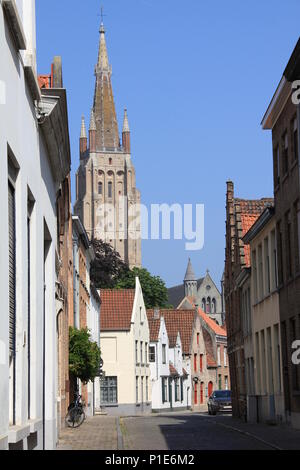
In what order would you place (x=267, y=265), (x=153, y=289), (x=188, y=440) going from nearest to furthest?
(x=188, y=440)
(x=267, y=265)
(x=153, y=289)

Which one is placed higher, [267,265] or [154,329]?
[154,329]

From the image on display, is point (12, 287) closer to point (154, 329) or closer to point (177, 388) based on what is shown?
point (154, 329)

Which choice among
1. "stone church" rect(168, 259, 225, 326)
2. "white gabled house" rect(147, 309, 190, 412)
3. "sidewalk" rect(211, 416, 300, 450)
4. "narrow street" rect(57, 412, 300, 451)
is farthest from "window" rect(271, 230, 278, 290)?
"stone church" rect(168, 259, 225, 326)

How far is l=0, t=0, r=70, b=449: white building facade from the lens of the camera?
822cm

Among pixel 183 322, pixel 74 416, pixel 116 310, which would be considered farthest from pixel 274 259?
pixel 183 322

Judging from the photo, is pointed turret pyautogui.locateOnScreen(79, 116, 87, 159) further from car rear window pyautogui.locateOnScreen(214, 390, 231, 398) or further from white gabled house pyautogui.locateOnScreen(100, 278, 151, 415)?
car rear window pyautogui.locateOnScreen(214, 390, 231, 398)

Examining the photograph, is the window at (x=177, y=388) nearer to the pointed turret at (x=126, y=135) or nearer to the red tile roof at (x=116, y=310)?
the red tile roof at (x=116, y=310)

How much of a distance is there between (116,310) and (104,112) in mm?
112313

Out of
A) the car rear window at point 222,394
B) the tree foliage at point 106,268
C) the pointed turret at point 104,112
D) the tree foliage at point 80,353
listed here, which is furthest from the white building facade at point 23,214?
the pointed turret at point 104,112

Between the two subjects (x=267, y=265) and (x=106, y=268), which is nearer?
(x=267, y=265)

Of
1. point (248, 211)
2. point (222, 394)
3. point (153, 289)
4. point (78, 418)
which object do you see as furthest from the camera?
point (153, 289)

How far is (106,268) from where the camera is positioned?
95375mm

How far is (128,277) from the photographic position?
101 m

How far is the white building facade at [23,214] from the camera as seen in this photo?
822 cm
